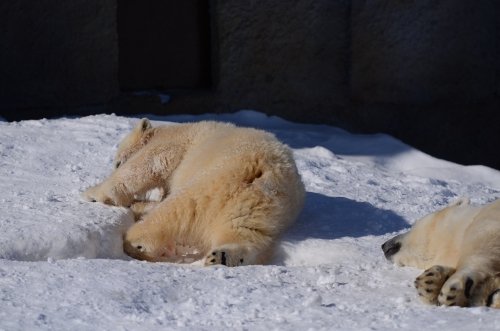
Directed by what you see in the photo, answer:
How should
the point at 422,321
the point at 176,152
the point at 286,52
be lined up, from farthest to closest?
1. the point at 286,52
2. the point at 176,152
3. the point at 422,321

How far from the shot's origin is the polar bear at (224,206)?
3.89m

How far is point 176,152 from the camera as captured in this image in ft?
15.1

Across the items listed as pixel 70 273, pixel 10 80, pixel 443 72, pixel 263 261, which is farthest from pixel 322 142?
pixel 70 273

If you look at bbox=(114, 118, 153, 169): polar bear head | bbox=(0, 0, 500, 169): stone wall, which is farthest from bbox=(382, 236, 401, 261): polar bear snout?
bbox=(0, 0, 500, 169): stone wall

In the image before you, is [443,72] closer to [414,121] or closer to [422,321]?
[414,121]

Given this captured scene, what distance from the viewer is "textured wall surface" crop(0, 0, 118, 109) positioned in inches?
270

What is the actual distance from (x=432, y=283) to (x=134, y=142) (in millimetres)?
2168

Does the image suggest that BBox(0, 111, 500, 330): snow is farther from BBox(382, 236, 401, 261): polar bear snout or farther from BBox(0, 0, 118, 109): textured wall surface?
BBox(0, 0, 118, 109): textured wall surface

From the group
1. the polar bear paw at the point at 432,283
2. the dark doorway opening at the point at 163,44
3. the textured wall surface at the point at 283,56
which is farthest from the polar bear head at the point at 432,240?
the dark doorway opening at the point at 163,44

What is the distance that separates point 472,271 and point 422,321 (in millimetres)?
283

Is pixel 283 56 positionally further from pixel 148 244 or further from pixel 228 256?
pixel 228 256

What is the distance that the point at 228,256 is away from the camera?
3703mm

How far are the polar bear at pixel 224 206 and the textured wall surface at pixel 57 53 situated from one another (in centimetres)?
273

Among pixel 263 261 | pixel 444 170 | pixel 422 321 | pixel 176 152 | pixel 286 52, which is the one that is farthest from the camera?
pixel 286 52
